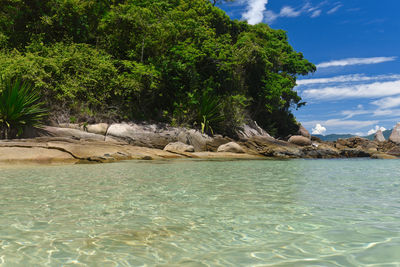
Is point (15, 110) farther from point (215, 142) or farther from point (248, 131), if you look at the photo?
point (248, 131)

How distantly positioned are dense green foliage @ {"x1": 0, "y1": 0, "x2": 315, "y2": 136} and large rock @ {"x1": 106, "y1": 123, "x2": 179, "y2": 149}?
4.14 feet

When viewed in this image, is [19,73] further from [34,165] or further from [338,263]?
[338,263]

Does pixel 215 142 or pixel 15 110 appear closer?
pixel 15 110

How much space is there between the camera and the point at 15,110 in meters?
12.1

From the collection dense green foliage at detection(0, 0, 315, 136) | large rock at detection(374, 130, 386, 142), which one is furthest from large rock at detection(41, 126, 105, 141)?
large rock at detection(374, 130, 386, 142)

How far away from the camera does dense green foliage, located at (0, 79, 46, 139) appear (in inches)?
472

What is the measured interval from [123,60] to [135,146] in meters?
7.88

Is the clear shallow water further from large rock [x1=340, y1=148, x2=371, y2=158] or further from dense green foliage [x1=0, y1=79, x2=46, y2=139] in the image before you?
large rock [x1=340, y1=148, x2=371, y2=158]

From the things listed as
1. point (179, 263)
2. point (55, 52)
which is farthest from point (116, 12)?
point (179, 263)

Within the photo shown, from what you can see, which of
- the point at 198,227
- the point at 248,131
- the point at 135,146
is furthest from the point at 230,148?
the point at 198,227

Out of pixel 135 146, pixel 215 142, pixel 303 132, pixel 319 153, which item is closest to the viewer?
pixel 135 146

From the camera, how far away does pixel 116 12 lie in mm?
19391

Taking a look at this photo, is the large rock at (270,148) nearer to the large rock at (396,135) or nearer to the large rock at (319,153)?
the large rock at (319,153)

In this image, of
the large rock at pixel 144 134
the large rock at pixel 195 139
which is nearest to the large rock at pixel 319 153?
the large rock at pixel 195 139
